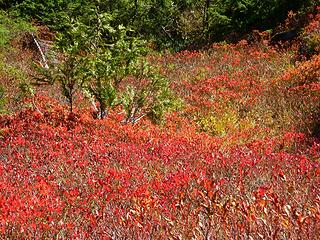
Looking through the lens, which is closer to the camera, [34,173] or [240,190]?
[240,190]

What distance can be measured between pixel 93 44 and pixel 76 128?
2.40 meters

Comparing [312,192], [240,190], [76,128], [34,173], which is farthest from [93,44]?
[312,192]

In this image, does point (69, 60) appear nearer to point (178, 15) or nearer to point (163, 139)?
point (163, 139)

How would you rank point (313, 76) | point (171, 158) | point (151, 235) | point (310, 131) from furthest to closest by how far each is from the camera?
point (313, 76)
point (310, 131)
point (171, 158)
point (151, 235)

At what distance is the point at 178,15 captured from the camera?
28.6m

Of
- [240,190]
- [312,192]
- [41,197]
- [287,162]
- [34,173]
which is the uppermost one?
[312,192]

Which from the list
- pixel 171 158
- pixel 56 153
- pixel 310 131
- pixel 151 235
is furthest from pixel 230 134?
pixel 151 235

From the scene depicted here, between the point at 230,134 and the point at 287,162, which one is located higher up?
the point at 287,162

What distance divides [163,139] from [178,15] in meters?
19.8

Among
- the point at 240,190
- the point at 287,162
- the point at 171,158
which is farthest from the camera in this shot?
the point at 171,158

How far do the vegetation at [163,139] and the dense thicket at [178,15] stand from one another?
1.67 m

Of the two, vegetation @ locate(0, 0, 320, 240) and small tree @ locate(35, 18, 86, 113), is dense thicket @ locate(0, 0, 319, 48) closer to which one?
vegetation @ locate(0, 0, 320, 240)

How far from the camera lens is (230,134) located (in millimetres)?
11727

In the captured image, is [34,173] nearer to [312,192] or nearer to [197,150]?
[197,150]
